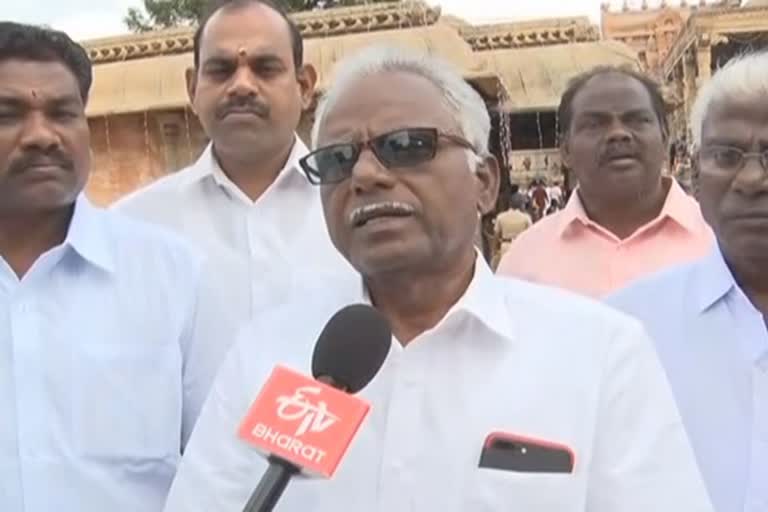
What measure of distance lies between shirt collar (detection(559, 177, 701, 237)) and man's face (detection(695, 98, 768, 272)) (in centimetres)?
152

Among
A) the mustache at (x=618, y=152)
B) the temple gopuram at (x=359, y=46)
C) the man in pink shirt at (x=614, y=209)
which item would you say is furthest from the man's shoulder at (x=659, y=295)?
the temple gopuram at (x=359, y=46)

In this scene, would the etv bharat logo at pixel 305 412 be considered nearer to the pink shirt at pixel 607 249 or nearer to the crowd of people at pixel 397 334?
the crowd of people at pixel 397 334

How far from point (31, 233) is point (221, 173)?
1059 millimetres

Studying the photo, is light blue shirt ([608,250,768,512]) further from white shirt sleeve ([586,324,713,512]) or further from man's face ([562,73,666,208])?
man's face ([562,73,666,208])

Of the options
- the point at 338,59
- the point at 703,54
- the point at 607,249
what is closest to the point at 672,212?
the point at 607,249

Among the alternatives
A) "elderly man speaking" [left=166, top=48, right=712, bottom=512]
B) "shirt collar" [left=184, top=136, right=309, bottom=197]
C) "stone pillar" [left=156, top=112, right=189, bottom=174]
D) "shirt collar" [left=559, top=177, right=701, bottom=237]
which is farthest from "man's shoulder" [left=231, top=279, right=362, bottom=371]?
"stone pillar" [left=156, top=112, right=189, bottom=174]

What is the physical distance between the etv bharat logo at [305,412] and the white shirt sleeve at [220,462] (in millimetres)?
316

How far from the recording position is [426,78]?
2.12 m

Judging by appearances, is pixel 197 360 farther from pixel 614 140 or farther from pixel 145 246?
pixel 614 140

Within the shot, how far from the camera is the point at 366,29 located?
1180cm

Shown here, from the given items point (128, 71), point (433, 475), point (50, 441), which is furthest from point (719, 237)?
point (128, 71)

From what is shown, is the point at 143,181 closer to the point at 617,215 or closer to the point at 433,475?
the point at 617,215

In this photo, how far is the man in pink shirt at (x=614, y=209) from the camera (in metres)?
3.96

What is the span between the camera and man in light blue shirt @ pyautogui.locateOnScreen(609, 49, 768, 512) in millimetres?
2291
